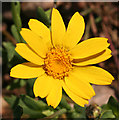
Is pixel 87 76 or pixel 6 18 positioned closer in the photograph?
pixel 87 76

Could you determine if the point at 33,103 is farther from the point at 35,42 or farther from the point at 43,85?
the point at 35,42

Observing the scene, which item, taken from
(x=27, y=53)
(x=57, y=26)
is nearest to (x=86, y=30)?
(x=57, y=26)

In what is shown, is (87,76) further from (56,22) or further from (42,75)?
(56,22)

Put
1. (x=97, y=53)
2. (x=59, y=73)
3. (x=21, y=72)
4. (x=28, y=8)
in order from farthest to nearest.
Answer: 1. (x=28, y=8)
2. (x=59, y=73)
3. (x=97, y=53)
4. (x=21, y=72)

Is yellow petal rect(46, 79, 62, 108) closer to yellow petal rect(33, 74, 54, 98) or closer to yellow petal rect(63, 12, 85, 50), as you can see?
yellow petal rect(33, 74, 54, 98)

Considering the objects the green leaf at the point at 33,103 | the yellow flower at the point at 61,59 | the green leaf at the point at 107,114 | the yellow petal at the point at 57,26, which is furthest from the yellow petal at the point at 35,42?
the green leaf at the point at 107,114

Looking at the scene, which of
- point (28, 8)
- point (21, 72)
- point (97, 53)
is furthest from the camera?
point (28, 8)

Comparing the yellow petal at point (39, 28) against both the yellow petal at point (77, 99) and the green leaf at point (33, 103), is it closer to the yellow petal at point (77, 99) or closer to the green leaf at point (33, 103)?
the yellow petal at point (77, 99)

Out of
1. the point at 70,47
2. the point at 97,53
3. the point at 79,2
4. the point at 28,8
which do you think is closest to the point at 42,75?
the point at 70,47
